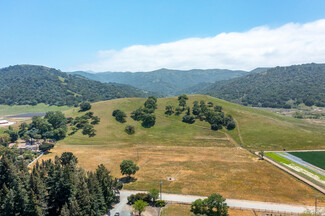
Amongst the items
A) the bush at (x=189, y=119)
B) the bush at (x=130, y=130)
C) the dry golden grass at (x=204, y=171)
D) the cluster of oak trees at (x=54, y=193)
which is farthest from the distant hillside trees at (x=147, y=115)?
Result: the cluster of oak trees at (x=54, y=193)

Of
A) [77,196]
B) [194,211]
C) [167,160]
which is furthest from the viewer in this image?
[167,160]

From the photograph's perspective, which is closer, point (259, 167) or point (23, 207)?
point (23, 207)

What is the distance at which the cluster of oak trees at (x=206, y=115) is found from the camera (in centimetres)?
12555

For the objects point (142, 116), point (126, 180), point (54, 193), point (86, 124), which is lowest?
point (126, 180)

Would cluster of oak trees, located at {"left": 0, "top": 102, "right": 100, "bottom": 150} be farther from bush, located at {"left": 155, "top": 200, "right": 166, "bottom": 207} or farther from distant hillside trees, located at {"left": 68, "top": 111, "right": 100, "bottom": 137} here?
bush, located at {"left": 155, "top": 200, "right": 166, "bottom": 207}

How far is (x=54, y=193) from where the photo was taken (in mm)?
44656

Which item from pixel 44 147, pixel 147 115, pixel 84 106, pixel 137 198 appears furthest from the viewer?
pixel 84 106

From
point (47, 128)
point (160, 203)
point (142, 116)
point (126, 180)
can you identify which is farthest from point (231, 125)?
point (47, 128)

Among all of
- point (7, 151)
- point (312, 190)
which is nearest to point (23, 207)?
point (7, 151)

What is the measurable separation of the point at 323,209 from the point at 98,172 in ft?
190

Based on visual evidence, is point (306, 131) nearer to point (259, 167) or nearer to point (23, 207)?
point (259, 167)

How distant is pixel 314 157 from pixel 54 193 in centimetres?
10078

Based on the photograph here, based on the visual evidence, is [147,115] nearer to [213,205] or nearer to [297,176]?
[297,176]

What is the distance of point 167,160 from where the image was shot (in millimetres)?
84875
